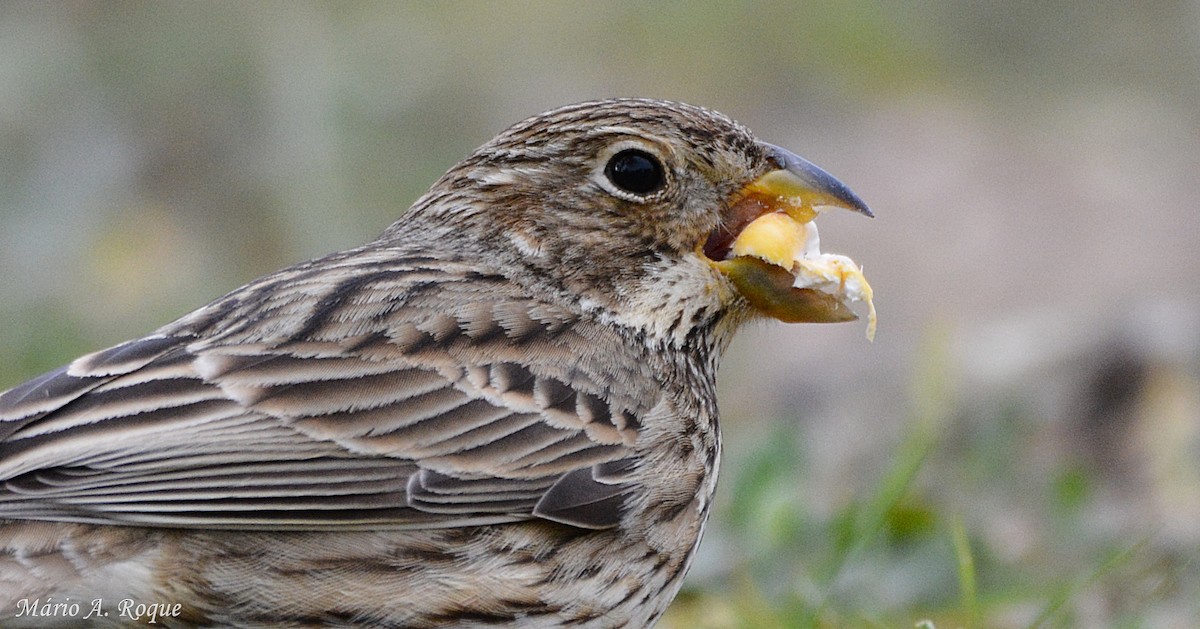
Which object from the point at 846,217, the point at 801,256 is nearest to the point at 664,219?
the point at 801,256

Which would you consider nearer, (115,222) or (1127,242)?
(115,222)

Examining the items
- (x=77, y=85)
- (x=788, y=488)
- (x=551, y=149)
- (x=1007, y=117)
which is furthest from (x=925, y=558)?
(x=1007, y=117)

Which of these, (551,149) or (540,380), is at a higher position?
(551,149)

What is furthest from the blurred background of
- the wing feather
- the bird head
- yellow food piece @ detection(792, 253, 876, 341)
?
the wing feather

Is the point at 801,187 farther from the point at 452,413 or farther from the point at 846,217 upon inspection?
the point at 846,217

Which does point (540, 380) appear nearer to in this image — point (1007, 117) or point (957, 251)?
point (957, 251)

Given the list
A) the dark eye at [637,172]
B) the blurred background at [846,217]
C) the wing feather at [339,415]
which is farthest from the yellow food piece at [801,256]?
the blurred background at [846,217]
